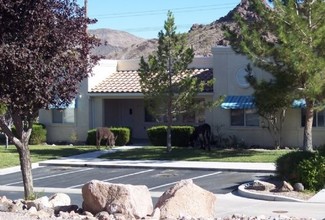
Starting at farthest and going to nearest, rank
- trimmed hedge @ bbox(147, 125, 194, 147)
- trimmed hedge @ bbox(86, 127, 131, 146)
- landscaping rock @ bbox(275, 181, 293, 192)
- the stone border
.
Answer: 1. trimmed hedge @ bbox(86, 127, 131, 146)
2. trimmed hedge @ bbox(147, 125, 194, 147)
3. landscaping rock @ bbox(275, 181, 293, 192)
4. the stone border

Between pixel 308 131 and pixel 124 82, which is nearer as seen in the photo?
pixel 308 131

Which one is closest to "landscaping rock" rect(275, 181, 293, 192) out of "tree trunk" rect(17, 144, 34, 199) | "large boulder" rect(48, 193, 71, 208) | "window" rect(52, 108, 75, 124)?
"large boulder" rect(48, 193, 71, 208)

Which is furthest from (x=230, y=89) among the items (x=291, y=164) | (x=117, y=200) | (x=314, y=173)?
(x=117, y=200)

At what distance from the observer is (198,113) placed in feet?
100

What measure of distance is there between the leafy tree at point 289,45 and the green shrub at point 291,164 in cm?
564

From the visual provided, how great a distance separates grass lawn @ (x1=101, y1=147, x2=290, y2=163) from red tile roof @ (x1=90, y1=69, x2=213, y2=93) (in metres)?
3.77

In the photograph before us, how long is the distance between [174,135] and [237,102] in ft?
10.7

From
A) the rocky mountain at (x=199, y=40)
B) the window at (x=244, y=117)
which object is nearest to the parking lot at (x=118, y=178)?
the window at (x=244, y=117)

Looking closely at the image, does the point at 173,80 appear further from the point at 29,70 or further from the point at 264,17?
the point at 29,70

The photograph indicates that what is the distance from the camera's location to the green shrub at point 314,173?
1666 centimetres

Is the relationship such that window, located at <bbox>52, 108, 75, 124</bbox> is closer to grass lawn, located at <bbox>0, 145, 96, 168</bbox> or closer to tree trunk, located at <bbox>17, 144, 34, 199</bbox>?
grass lawn, located at <bbox>0, 145, 96, 168</bbox>

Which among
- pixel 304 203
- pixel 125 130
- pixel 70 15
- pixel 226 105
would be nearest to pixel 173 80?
pixel 226 105

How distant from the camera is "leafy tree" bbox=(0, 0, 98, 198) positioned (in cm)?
1075

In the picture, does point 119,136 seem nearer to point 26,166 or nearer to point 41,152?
point 41,152
